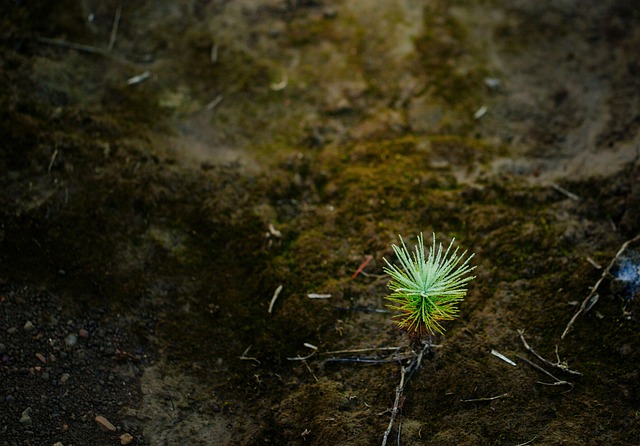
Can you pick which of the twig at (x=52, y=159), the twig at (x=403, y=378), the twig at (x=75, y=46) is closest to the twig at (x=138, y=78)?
the twig at (x=75, y=46)

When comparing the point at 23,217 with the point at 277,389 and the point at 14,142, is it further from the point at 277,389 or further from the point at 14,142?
the point at 277,389

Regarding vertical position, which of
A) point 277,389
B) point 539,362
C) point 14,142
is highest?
point 14,142

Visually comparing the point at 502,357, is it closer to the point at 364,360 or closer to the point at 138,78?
the point at 364,360

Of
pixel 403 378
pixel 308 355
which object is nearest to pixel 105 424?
pixel 308 355

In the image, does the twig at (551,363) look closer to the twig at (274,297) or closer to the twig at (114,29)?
the twig at (274,297)

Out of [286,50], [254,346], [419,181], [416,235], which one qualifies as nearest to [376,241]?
[416,235]

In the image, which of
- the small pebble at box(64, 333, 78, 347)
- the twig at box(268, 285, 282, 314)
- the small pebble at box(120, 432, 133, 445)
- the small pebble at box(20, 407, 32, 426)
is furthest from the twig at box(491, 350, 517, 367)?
the small pebble at box(20, 407, 32, 426)

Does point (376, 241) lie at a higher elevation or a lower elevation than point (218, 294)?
higher
